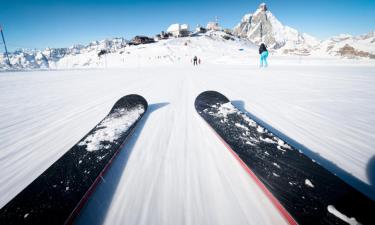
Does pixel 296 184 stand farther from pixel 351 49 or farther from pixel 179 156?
pixel 351 49

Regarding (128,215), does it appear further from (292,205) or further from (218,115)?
(218,115)

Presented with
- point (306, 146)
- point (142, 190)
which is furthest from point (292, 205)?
point (306, 146)

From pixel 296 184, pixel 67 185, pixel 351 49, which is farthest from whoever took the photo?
pixel 351 49

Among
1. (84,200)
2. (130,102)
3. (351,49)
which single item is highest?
(351,49)

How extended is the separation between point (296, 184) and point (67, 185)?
1.75 meters

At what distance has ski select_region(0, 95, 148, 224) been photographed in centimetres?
117

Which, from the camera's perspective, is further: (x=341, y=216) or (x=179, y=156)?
(x=179, y=156)

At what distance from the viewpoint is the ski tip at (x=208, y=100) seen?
3.42 m

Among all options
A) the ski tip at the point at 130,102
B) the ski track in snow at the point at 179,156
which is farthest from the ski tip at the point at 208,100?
the ski tip at the point at 130,102

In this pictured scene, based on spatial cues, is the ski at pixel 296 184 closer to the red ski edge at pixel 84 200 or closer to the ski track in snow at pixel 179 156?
the ski track in snow at pixel 179 156

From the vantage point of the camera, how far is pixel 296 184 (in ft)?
4.36

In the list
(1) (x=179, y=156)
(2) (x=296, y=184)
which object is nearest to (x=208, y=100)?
(1) (x=179, y=156)

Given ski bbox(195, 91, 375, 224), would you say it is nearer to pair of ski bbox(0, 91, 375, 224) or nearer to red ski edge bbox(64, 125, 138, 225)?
pair of ski bbox(0, 91, 375, 224)

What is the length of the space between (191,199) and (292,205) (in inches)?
28.2
